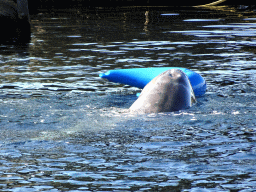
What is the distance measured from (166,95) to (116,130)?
1.26m

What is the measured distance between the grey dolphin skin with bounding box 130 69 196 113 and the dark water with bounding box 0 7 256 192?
0.64 ft

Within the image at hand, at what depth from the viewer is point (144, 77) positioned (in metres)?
9.04

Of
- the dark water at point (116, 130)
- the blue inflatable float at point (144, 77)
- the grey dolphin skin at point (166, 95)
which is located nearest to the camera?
the dark water at point (116, 130)

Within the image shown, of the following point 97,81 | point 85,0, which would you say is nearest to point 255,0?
point 85,0

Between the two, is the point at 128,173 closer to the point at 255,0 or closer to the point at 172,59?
the point at 172,59

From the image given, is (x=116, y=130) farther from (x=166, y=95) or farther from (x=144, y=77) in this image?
(x=144, y=77)

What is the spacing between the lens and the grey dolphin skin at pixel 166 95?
7398 mm

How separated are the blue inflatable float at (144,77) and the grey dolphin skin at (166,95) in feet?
3.26

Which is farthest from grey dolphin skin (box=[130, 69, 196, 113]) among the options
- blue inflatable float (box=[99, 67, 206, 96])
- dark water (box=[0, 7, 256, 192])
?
blue inflatable float (box=[99, 67, 206, 96])

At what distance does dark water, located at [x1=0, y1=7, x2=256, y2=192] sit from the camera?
4875 millimetres

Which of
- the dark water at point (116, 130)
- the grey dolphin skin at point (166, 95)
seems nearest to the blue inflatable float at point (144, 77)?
the dark water at point (116, 130)

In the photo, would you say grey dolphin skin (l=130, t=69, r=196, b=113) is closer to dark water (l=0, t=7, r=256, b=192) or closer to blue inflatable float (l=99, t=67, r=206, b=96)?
dark water (l=0, t=7, r=256, b=192)

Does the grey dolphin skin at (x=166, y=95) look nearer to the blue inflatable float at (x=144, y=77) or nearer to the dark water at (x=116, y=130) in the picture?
the dark water at (x=116, y=130)

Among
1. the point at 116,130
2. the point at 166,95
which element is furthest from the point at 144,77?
the point at 116,130
